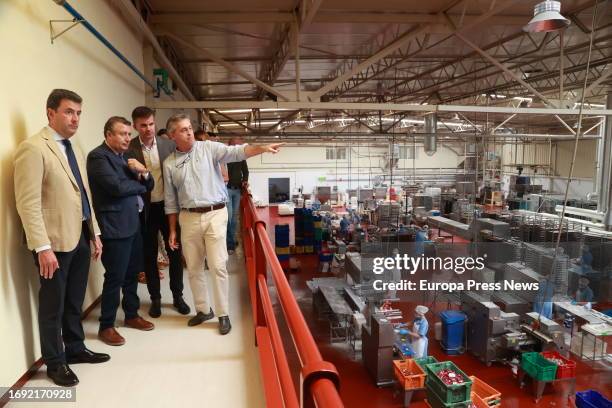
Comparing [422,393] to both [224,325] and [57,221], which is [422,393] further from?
[57,221]

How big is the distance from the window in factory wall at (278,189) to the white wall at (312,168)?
230 millimetres

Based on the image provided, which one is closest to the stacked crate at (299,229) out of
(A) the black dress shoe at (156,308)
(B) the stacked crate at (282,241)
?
(B) the stacked crate at (282,241)

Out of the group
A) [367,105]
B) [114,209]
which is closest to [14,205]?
[114,209]

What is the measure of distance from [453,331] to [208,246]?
217 inches

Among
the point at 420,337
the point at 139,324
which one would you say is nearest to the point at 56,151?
the point at 139,324

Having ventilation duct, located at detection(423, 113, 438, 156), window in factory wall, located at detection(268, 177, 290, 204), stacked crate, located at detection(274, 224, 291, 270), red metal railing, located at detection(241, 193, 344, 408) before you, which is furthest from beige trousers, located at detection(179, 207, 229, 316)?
window in factory wall, located at detection(268, 177, 290, 204)

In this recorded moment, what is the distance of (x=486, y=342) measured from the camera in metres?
6.36

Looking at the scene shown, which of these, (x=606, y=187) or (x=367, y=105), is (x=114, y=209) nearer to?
(x=367, y=105)

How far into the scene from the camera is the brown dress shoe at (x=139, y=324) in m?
2.76

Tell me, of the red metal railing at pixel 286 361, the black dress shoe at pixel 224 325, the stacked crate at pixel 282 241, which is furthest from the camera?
the stacked crate at pixel 282 241

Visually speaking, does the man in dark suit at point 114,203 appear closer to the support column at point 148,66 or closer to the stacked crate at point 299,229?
the support column at point 148,66

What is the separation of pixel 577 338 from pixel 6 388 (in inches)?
320

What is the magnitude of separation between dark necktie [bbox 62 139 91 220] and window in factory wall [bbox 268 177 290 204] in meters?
20.3

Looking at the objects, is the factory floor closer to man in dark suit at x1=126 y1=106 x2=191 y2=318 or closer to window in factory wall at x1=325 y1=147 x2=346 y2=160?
man in dark suit at x1=126 y1=106 x2=191 y2=318
